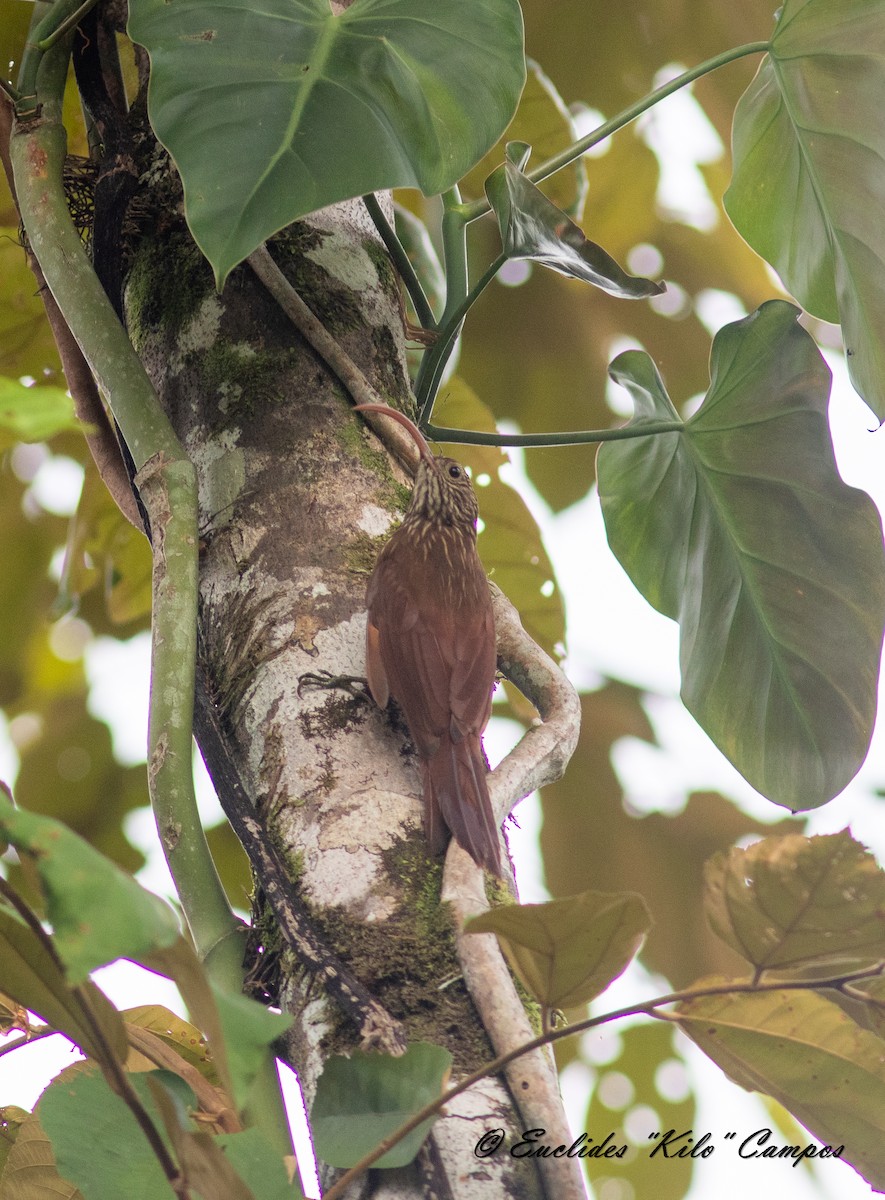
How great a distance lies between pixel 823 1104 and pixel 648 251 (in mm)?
3408

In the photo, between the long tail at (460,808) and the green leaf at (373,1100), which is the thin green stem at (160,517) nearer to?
the green leaf at (373,1100)

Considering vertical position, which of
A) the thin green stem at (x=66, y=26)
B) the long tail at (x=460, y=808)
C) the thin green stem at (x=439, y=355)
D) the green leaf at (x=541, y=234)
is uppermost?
the thin green stem at (x=66, y=26)

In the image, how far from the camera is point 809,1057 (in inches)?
45.8

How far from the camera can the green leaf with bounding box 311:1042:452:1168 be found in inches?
44.9

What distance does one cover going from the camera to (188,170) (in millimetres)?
1586

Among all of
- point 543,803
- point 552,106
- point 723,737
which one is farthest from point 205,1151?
point 552,106

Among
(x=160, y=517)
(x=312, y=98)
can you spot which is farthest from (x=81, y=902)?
(x=312, y=98)

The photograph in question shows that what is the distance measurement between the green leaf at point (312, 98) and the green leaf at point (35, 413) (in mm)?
942

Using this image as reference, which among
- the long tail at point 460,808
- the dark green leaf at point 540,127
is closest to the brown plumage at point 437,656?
the long tail at point 460,808

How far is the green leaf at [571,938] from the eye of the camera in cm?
106

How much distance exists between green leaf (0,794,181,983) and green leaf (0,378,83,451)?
0.96ft

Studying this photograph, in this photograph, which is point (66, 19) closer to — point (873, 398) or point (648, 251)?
point (873, 398)

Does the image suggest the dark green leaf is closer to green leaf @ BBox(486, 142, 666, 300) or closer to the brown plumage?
green leaf @ BBox(486, 142, 666, 300)

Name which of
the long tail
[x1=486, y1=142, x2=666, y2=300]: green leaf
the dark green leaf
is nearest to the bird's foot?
the long tail
